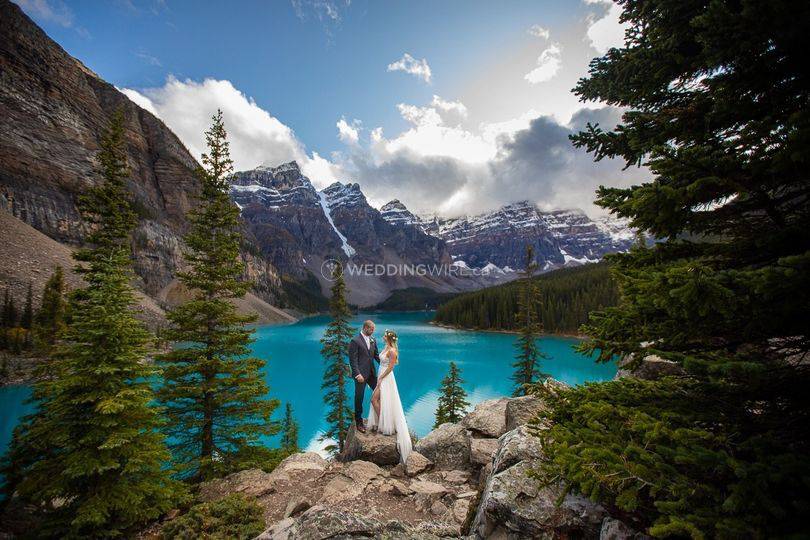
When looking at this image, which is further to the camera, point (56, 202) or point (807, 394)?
point (56, 202)

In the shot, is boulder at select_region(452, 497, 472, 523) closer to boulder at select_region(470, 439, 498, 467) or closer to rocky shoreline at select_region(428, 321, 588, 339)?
boulder at select_region(470, 439, 498, 467)

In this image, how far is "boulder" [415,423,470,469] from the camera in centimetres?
940

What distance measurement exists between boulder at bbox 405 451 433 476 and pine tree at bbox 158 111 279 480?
18.4 feet

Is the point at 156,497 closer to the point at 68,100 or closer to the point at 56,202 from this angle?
the point at 56,202

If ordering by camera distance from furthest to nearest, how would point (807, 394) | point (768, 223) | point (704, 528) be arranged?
point (768, 223) → point (807, 394) → point (704, 528)

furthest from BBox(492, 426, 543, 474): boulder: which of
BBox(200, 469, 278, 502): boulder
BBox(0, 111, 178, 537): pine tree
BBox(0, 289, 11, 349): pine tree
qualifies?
BBox(0, 289, 11, 349): pine tree

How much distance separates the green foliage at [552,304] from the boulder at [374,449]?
6825 cm

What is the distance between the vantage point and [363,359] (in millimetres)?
9133

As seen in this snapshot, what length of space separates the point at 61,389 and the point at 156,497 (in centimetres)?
318

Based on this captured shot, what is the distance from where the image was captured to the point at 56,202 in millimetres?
94438

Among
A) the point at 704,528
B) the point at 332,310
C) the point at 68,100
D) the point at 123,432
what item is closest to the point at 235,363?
the point at 123,432

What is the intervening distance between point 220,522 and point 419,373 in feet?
157

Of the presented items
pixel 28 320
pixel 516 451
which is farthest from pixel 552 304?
pixel 28 320

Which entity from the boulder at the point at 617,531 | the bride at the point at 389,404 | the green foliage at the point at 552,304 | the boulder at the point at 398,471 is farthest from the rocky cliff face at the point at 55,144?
the boulder at the point at 617,531
